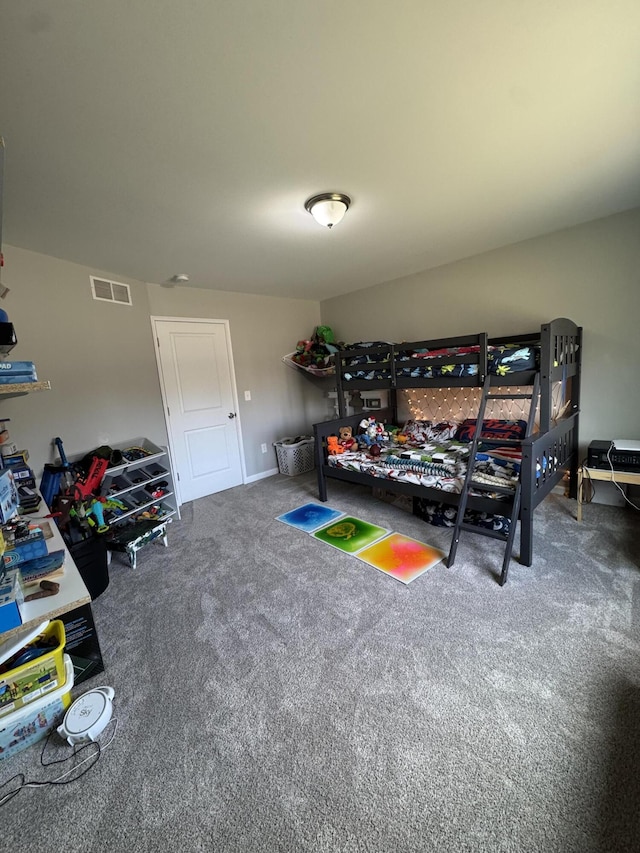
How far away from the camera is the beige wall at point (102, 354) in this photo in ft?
8.37

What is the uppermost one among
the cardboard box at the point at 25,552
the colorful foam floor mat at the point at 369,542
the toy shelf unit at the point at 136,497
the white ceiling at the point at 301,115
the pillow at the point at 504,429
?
the white ceiling at the point at 301,115

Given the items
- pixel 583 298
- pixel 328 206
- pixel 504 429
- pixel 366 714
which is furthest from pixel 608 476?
pixel 328 206

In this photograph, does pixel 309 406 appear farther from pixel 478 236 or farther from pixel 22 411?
pixel 22 411

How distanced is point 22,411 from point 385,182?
2.98m

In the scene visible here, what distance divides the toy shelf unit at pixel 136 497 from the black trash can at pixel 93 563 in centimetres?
22

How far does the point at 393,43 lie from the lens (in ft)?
3.66

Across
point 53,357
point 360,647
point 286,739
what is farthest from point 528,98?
point 53,357

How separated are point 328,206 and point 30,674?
274cm

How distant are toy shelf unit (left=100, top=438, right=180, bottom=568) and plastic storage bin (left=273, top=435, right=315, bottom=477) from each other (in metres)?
1.61

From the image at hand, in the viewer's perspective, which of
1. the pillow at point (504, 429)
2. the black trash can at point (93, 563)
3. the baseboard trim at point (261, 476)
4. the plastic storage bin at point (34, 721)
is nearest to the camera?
the plastic storage bin at point (34, 721)

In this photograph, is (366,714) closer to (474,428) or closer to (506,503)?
(506,503)

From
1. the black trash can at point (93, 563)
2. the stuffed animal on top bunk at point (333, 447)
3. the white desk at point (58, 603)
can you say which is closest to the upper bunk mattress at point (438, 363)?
the stuffed animal on top bunk at point (333, 447)

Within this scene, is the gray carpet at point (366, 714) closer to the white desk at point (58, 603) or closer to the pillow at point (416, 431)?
the white desk at point (58, 603)

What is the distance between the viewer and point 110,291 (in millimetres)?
3105
